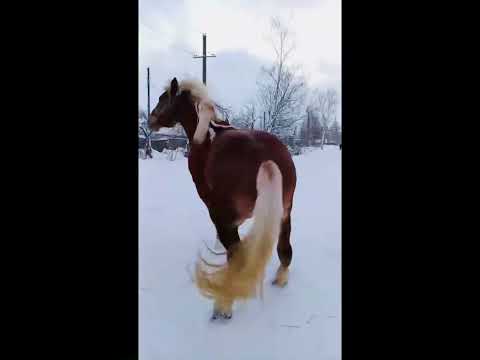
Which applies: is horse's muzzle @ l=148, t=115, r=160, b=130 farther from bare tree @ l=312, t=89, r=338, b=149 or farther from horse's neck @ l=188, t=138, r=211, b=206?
bare tree @ l=312, t=89, r=338, b=149

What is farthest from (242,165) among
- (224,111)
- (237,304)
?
(237,304)

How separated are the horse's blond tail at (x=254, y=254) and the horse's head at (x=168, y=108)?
1.77 feet

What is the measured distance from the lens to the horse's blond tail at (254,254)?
86.3 inches

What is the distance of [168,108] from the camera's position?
2.24 metres

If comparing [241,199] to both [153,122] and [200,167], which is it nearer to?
[200,167]

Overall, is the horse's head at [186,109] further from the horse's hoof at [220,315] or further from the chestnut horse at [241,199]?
the horse's hoof at [220,315]

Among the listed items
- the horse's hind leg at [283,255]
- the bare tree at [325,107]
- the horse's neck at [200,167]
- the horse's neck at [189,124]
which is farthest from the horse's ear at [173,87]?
the horse's hind leg at [283,255]

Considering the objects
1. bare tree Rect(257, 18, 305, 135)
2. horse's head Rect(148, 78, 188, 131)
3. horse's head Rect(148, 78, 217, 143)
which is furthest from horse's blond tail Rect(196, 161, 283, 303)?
horse's head Rect(148, 78, 188, 131)

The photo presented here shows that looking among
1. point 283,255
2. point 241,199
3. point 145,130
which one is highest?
point 145,130

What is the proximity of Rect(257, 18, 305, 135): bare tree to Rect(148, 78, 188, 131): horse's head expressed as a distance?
1.42 ft

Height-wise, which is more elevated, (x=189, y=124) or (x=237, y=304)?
(x=189, y=124)

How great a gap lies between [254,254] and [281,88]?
0.87 m
